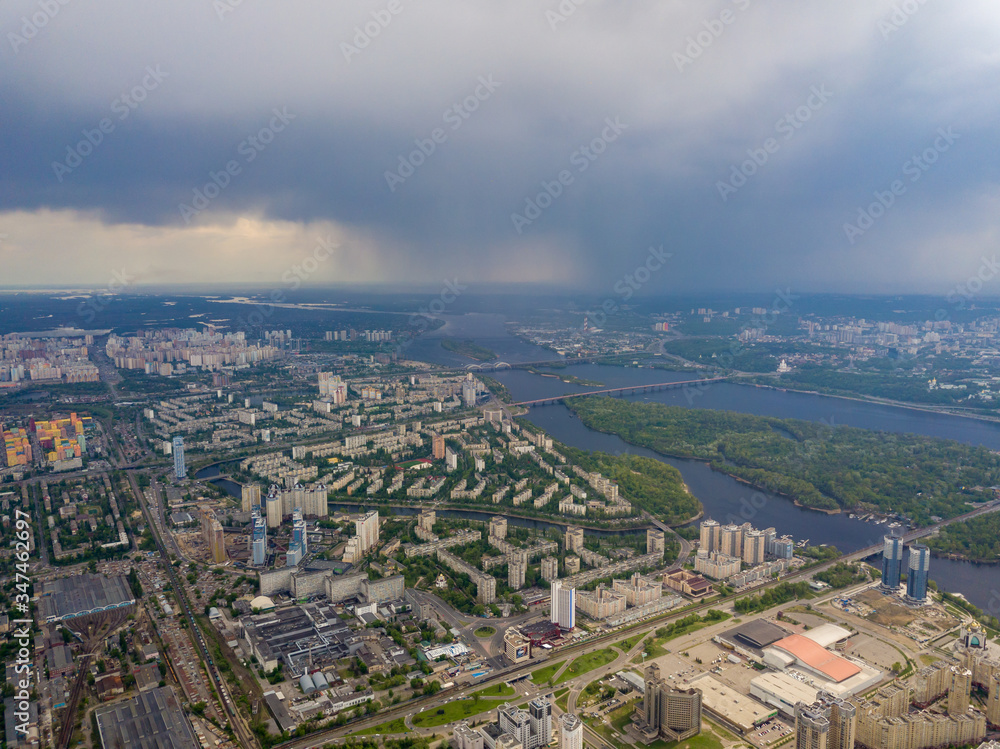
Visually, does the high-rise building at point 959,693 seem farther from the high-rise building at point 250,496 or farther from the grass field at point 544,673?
the high-rise building at point 250,496

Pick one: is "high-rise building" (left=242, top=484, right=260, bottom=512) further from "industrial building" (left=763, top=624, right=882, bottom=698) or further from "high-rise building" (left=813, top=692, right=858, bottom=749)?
"high-rise building" (left=813, top=692, right=858, bottom=749)

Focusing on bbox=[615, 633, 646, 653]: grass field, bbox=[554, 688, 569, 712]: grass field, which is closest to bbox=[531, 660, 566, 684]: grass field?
bbox=[554, 688, 569, 712]: grass field

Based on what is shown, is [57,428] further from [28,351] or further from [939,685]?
[939,685]

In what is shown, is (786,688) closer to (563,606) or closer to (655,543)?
(563,606)

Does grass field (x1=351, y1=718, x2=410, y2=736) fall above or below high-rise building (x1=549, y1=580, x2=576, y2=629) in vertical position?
below

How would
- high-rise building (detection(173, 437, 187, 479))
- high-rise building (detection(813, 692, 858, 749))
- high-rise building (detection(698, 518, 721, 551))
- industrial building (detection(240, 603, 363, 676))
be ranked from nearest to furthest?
high-rise building (detection(813, 692, 858, 749))
industrial building (detection(240, 603, 363, 676))
high-rise building (detection(698, 518, 721, 551))
high-rise building (detection(173, 437, 187, 479))

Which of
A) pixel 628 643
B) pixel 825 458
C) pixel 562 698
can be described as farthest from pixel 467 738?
pixel 825 458
